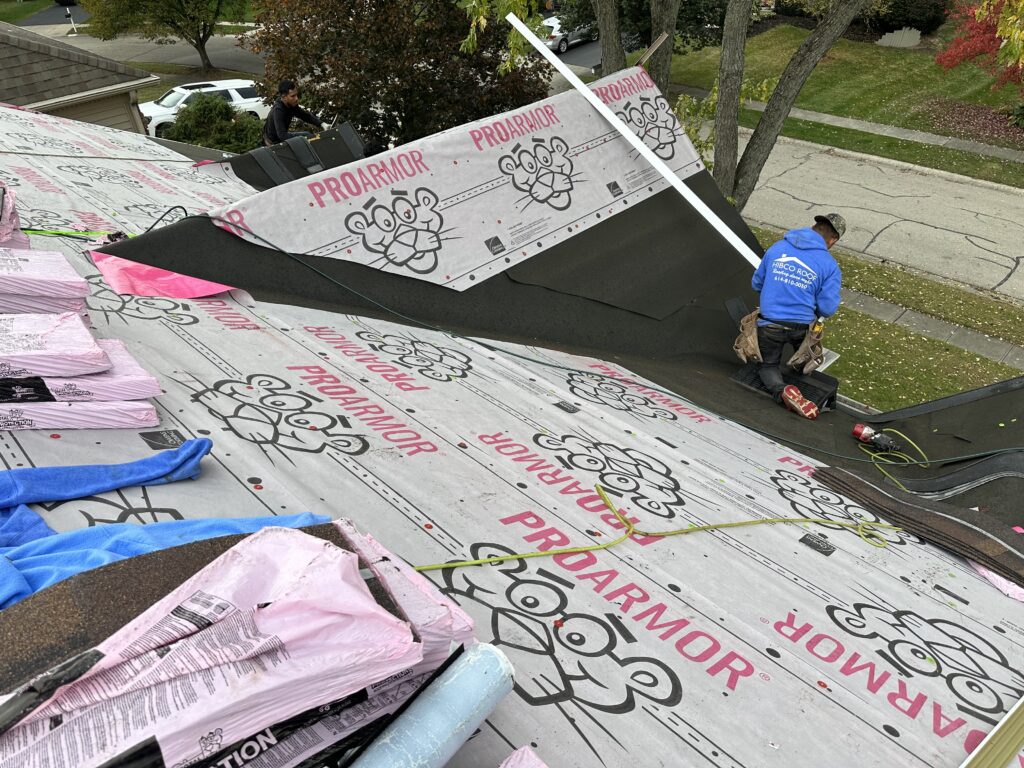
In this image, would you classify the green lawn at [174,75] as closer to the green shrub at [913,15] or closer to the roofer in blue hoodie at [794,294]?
the green shrub at [913,15]

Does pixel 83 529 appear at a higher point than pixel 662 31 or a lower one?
lower

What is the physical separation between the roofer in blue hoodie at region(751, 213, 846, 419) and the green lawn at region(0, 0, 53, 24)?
38.4 meters

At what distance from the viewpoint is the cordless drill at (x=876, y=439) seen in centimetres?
572

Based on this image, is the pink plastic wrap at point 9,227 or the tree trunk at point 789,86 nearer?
the pink plastic wrap at point 9,227

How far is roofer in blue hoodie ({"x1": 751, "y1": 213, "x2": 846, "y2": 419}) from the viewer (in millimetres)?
6039

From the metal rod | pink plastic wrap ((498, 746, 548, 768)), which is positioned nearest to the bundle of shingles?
pink plastic wrap ((498, 746, 548, 768))

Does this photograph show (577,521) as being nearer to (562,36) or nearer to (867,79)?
(867,79)

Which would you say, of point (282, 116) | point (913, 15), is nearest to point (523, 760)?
point (282, 116)

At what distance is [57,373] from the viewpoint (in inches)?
117

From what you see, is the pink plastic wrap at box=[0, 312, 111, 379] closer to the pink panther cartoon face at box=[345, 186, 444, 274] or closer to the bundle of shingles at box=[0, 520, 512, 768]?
the bundle of shingles at box=[0, 520, 512, 768]

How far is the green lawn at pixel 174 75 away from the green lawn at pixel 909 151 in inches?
619

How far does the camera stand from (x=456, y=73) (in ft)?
38.9

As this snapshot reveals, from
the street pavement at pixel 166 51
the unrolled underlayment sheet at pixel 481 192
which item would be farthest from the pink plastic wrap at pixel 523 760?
the street pavement at pixel 166 51

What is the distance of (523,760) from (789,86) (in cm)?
843
